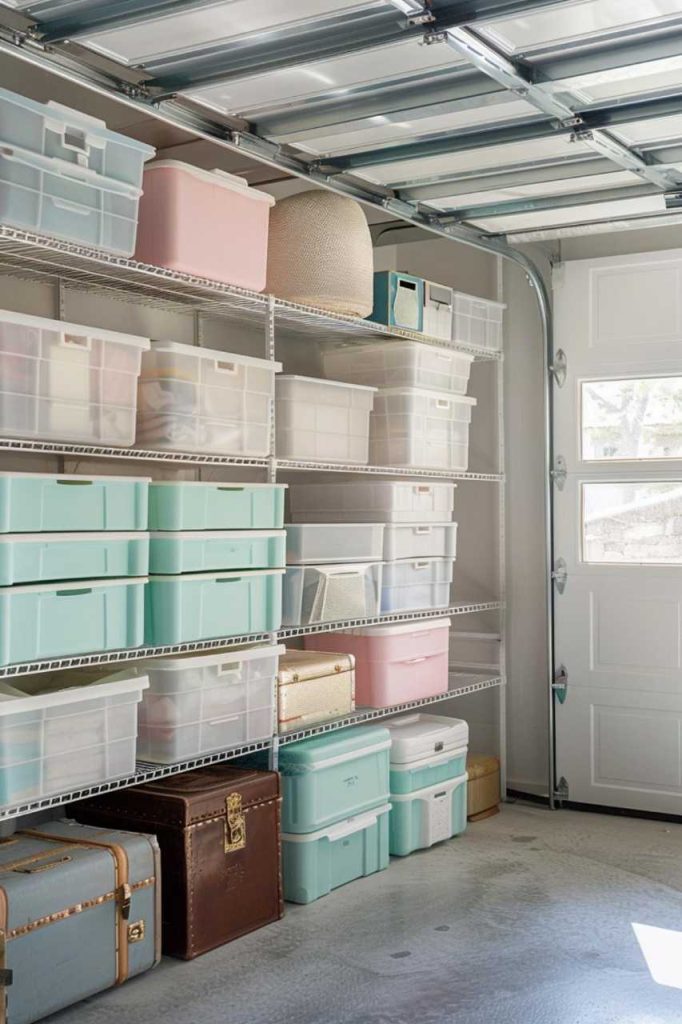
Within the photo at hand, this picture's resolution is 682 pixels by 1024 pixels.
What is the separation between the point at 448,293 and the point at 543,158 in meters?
1.16

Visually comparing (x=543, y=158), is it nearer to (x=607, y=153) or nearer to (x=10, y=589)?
(x=607, y=153)

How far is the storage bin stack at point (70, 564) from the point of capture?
3234 mm

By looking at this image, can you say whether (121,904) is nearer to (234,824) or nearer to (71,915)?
(71,915)

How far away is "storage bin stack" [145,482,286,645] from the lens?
3771mm

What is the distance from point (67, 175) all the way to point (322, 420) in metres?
1.54

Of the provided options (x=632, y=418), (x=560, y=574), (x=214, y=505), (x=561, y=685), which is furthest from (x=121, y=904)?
(x=632, y=418)

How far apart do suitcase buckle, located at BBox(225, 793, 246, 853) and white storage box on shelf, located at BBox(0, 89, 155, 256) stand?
5.76 ft

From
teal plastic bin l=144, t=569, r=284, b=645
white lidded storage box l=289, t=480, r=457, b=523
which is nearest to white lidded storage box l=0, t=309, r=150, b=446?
teal plastic bin l=144, t=569, r=284, b=645

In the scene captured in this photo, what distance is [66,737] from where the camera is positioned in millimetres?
3395

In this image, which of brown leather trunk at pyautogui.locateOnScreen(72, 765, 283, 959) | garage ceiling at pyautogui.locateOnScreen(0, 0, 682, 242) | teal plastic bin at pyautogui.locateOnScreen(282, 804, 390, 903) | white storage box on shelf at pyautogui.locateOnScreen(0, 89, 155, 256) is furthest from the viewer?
teal plastic bin at pyautogui.locateOnScreen(282, 804, 390, 903)

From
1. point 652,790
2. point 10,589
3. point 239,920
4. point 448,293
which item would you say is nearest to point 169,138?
point 448,293

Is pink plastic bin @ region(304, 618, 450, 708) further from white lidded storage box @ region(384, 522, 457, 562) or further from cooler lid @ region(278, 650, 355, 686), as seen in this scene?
white lidded storage box @ region(384, 522, 457, 562)

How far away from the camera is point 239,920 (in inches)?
153

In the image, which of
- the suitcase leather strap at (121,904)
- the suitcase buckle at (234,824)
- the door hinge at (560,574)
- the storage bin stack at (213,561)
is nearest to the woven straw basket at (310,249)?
the storage bin stack at (213,561)
